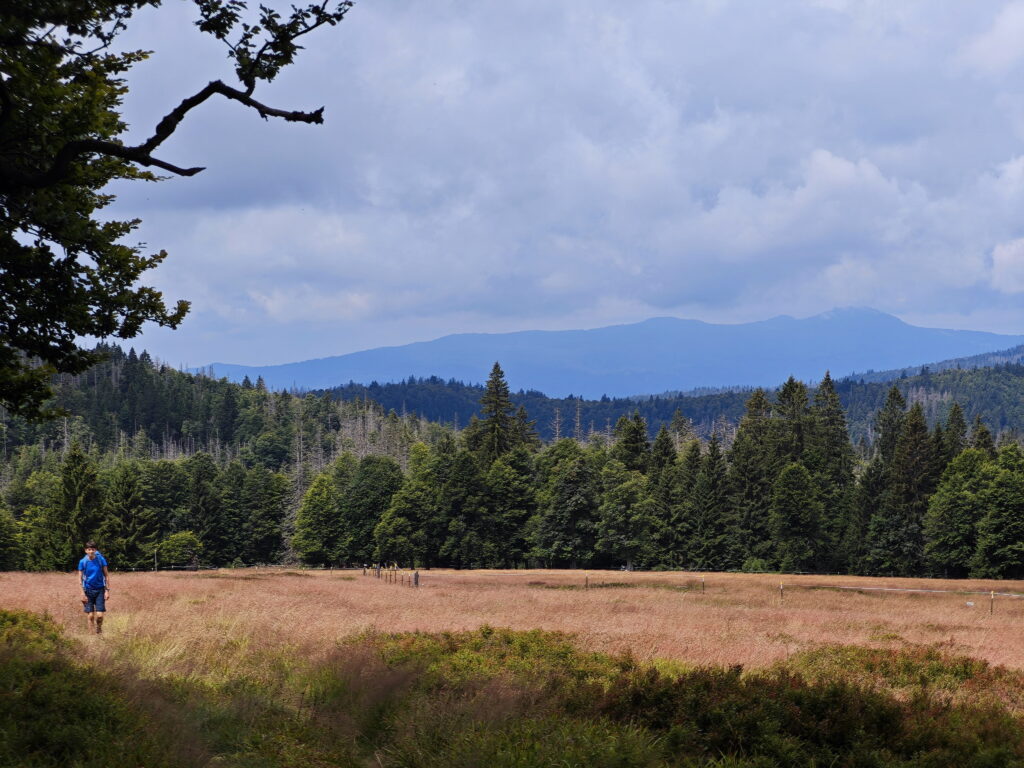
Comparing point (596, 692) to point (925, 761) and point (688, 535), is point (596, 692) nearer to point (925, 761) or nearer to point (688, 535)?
point (925, 761)

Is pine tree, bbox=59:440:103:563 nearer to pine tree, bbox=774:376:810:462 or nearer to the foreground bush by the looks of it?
pine tree, bbox=774:376:810:462

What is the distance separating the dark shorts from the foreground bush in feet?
15.7

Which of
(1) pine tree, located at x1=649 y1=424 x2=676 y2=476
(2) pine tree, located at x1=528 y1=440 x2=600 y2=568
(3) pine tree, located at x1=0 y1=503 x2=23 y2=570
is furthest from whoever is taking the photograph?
(1) pine tree, located at x1=649 y1=424 x2=676 y2=476

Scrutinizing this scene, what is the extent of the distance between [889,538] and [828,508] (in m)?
7.49

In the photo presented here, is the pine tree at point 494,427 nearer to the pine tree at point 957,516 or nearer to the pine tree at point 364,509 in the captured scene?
the pine tree at point 364,509

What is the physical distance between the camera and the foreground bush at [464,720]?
7199mm

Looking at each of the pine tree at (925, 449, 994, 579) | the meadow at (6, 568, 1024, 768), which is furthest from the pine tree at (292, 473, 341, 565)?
the meadow at (6, 568, 1024, 768)

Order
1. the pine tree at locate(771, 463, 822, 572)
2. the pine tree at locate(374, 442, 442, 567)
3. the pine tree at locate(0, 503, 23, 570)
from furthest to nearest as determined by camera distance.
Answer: the pine tree at locate(374, 442, 442, 567) → the pine tree at locate(0, 503, 23, 570) → the pine tree at locate(771, 463, 822, 572)

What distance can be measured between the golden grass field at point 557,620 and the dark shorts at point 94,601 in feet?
1.22

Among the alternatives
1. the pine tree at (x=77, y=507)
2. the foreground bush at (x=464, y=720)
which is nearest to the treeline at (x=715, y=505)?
the pine tree at (x=77, y=507)

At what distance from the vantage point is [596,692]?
9.84m

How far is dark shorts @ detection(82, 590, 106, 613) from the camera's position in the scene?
16.5 meters

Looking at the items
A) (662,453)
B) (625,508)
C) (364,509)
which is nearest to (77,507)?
(364,509)

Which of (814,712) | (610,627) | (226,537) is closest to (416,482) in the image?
(226,537)
